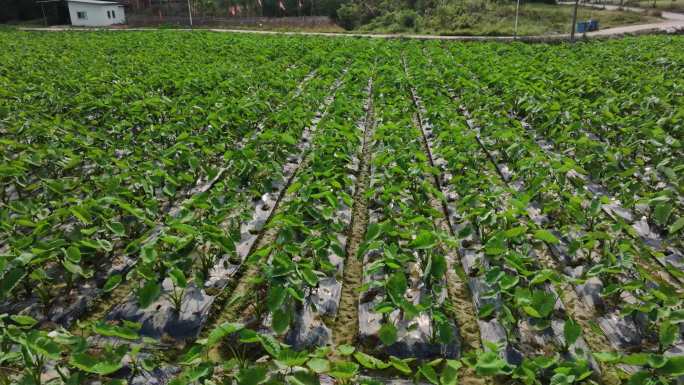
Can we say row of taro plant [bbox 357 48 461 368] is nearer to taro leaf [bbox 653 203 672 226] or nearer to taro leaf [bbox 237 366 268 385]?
taro leaf [bbox 237 366 268 385]

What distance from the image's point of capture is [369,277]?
320 centimetres

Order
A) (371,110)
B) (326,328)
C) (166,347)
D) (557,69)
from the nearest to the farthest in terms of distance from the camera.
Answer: (166,347), (326,328), (371,110), (557,69)

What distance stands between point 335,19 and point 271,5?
9.09 metres

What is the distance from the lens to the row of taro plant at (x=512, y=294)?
7.02 feet

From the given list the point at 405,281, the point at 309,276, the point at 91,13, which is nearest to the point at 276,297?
the point at 309,276

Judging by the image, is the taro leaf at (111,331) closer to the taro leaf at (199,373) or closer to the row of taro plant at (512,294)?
the taro leaf at (199,373)


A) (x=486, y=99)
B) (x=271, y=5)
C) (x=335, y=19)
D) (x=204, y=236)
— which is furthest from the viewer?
(x=271, y=5)

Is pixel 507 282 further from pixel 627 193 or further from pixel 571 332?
pixel 627 193

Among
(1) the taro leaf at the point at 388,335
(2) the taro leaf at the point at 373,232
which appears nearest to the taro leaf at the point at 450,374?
(1) the taro leaf at the point at 388,335

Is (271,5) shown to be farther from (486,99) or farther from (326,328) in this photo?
(326,328)

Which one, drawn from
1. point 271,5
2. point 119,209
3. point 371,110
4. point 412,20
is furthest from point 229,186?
point 271,5

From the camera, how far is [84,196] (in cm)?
442

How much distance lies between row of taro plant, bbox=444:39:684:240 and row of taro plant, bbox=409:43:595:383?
121 centimetres

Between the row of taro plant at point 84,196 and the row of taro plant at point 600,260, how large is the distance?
125 inches
